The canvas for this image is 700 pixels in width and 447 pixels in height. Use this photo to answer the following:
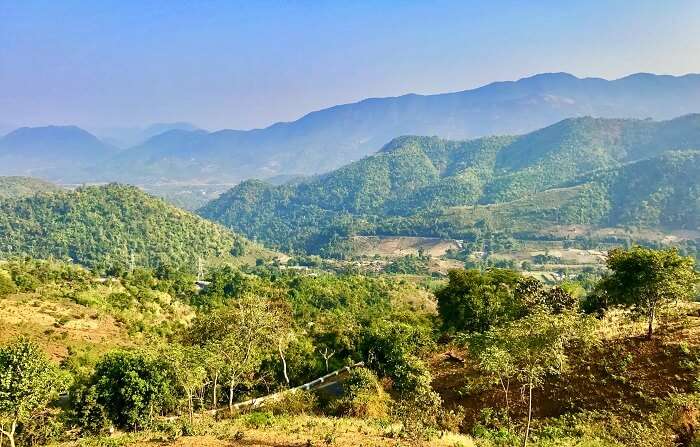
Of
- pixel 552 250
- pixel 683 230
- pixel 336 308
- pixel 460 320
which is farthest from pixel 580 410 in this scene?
pixel 683 230

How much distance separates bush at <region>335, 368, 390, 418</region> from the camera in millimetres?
27609

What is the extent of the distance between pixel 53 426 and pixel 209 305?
48643mm

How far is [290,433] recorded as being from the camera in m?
21.0

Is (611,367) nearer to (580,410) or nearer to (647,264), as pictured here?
(580,410)

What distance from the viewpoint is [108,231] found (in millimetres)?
150125

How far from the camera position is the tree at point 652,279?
2761cm

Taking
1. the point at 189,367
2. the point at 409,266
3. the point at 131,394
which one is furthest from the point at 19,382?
the point at 409,266

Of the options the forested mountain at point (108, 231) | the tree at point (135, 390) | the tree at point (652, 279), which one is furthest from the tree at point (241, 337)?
the forested mountain at point (108, 231)

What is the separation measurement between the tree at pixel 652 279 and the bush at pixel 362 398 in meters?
15.9

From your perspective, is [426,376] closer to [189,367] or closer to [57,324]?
[189,367]

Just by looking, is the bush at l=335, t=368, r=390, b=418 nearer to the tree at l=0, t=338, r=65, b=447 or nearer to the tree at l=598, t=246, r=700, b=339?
the tree at l=0, t=338, r=65, b=447

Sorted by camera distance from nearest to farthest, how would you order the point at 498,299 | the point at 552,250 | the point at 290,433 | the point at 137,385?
the point at 290,433 → the point at 137,385 → the point at 498,299 → the point at 552,250

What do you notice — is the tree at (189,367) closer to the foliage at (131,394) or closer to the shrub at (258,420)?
the foliage at (131,394)

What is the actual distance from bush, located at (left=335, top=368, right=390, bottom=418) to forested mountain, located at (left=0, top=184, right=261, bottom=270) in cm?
11887
